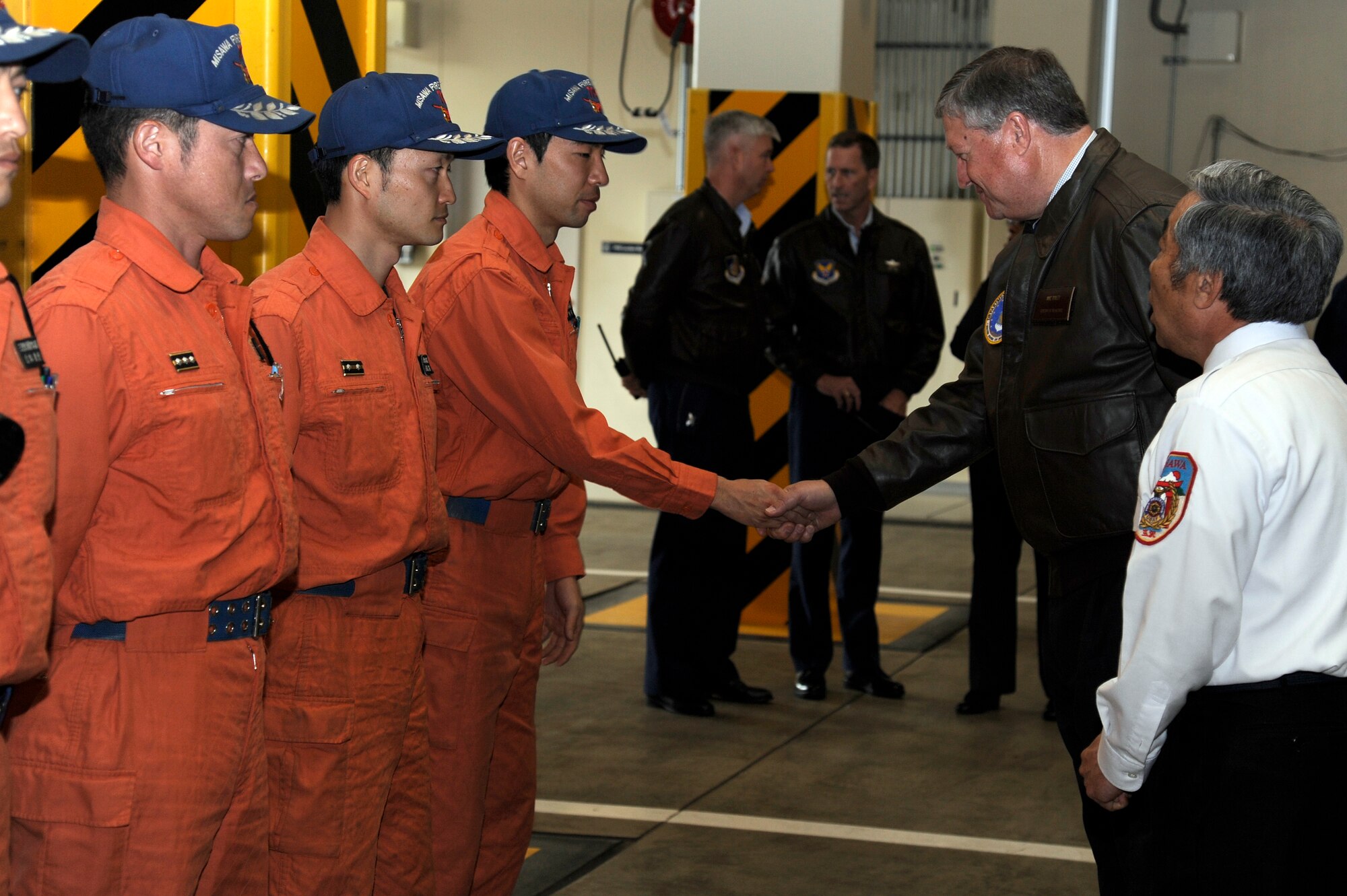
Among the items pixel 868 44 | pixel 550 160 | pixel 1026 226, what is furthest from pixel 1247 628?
pixel 868 44

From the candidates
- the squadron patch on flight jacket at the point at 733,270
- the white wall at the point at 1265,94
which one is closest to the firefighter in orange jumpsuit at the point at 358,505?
the squadron patch on flight jacket at the point at 733,270

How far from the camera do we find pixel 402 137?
248 cm

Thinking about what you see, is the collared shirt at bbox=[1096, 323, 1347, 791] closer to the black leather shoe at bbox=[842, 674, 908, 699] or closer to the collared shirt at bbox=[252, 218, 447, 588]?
the collared shirt at bbox=[252, 218, 447, 588]

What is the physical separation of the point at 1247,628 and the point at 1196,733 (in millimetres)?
182

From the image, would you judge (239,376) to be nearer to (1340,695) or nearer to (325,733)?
(325,733)

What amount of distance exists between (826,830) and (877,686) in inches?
57.9

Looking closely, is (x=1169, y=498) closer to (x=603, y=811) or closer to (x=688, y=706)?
(x=603, y=811)

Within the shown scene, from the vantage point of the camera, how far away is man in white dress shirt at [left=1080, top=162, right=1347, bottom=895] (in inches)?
73.2

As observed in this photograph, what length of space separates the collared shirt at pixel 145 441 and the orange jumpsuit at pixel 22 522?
178 mm

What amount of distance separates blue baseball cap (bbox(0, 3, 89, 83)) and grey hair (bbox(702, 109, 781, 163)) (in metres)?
3.56

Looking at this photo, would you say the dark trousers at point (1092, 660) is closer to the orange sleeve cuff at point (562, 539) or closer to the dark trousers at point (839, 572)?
the orange sleeve cuff at point (562, 539)

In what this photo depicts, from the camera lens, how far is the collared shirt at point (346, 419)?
230cm

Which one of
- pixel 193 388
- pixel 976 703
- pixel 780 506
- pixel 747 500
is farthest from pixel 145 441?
pixel 976 703

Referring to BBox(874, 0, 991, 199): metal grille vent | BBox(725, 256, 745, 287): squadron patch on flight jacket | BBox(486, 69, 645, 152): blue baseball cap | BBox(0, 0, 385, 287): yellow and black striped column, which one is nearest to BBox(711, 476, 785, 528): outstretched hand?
BBox(486, 69, 645, 152): blue baseball cap
